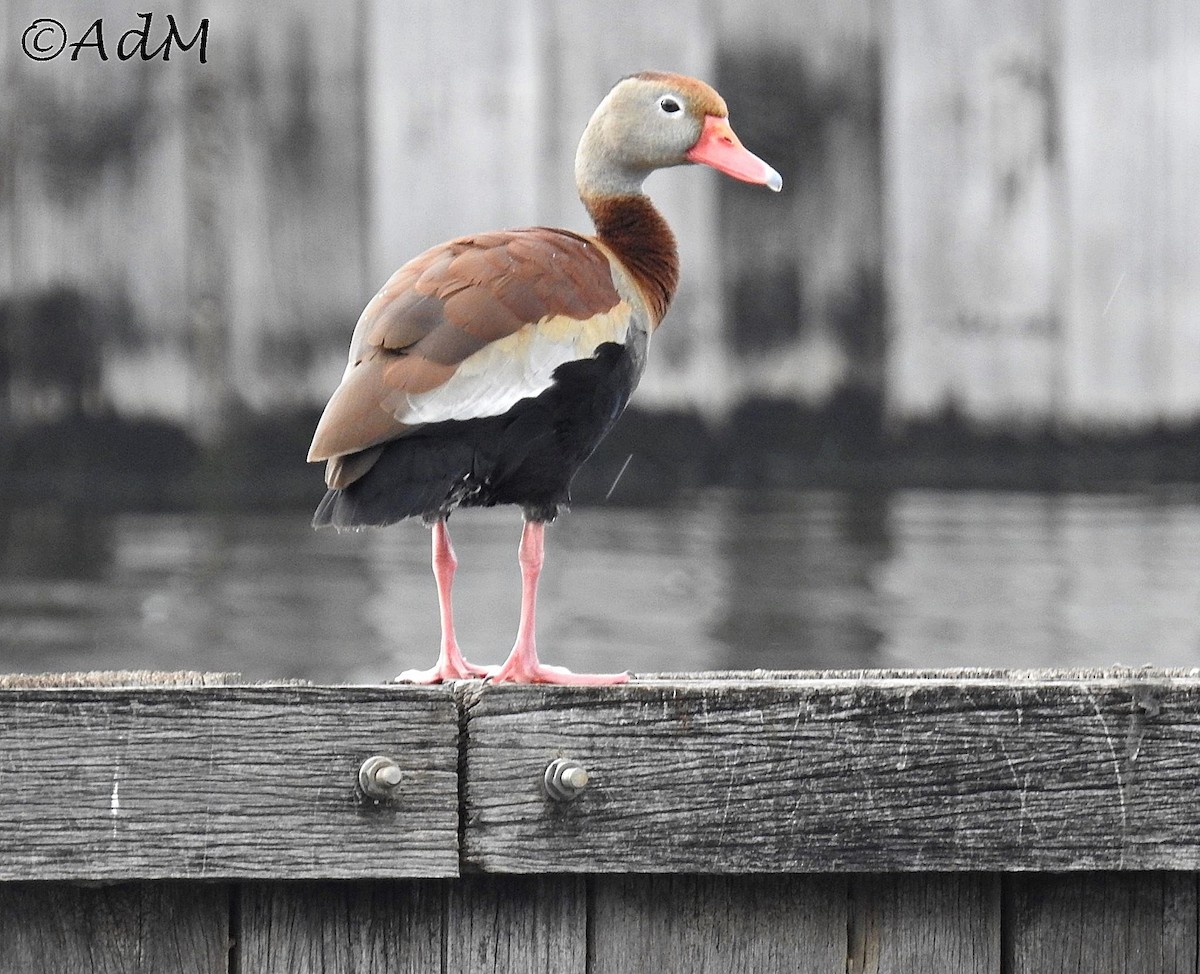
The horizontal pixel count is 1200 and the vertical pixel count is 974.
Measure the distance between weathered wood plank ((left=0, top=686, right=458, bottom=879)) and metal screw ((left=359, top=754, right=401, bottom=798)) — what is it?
1 centimetres

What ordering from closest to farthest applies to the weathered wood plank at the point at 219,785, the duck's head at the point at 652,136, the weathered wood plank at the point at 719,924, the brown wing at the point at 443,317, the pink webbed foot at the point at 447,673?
the weathered wood plank at the point at 219,785
the weathered wood plank at the point at 719,924
the brown wing at the point at 443,317
the pink webbed foot at the point at 447,673
the duck's head at the point at 652,136

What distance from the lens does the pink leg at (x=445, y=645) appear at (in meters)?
2.26

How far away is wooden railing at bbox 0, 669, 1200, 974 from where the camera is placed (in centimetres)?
172

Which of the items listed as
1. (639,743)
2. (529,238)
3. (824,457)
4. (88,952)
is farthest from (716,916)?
(824,457)

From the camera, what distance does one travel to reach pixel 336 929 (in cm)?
178

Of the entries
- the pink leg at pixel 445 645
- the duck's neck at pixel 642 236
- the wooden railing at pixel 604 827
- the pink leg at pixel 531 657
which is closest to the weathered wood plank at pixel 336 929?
the wooden railing at pixel 604 827

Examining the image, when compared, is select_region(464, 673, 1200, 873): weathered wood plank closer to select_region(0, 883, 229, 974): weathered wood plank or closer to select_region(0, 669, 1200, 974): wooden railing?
select_region(0, 669, 1200, 974): wooden railing

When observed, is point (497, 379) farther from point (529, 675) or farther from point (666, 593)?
point (666, 593)

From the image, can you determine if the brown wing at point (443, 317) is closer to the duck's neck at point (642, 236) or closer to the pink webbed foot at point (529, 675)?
the duck's neck at point (642, 236)

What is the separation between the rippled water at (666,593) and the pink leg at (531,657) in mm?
1078

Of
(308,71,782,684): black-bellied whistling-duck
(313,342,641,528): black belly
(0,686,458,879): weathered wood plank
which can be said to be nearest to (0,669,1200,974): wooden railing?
(0,686,458,879): weathered wood plank

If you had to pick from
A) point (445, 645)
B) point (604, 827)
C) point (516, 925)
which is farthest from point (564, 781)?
point (445, 645)

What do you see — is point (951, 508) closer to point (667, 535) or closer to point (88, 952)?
point (667, 535)

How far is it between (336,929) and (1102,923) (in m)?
0.83
